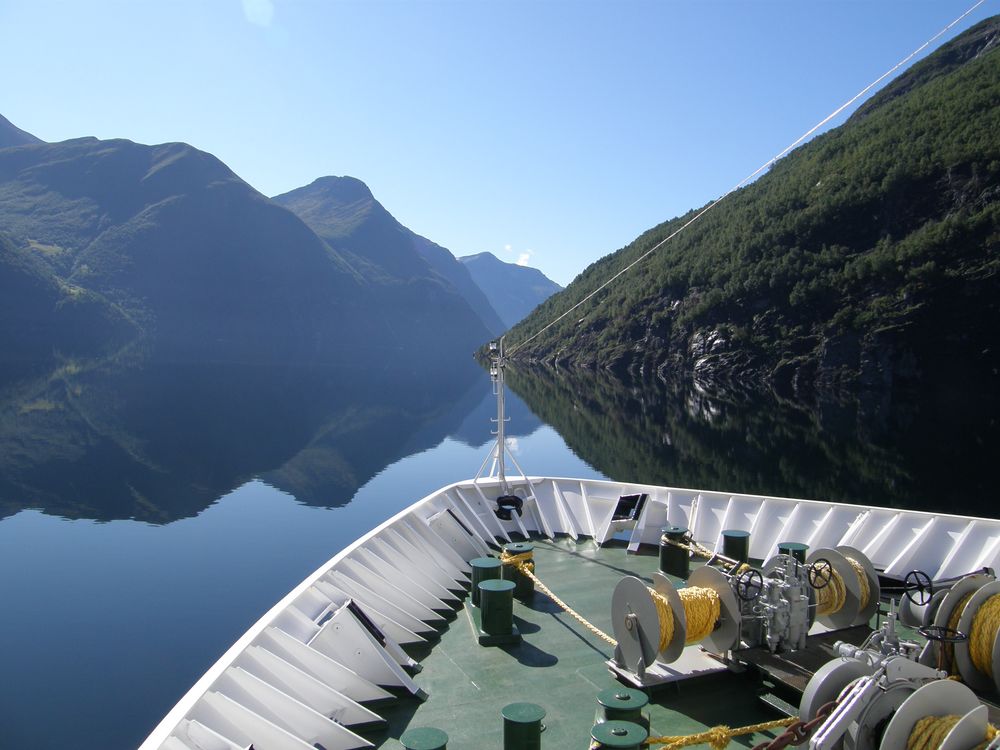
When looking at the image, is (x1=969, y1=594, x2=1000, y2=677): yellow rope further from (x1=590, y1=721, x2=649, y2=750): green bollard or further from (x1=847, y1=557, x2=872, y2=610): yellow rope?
(x1=590, y1=721, x2=649, y2=750): green bollard

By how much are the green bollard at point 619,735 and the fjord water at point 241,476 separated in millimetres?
10220

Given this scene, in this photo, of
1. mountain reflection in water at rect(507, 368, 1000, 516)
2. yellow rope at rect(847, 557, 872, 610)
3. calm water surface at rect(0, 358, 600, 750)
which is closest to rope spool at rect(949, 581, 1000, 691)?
yellow rope at rect(847, 557, 872, 610)

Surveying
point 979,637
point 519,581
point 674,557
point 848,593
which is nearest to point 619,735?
point 979,637

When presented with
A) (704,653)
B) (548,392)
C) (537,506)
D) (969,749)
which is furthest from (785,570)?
(548,392)

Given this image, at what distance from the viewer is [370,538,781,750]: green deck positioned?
7.11m

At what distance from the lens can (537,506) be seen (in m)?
14.3

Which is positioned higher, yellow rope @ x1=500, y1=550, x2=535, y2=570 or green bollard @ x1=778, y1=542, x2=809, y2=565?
yellow rope @ x1=500, y1=550, x2=535, y2=570

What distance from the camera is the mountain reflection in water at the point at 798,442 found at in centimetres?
3347

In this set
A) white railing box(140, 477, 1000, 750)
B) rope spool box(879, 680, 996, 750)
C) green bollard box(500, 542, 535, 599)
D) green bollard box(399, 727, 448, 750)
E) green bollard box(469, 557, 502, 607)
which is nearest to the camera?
Result: rope spool box(879, 680, 996, 750)

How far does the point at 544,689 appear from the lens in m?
7.95

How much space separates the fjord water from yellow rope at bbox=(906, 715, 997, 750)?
12.1 meters

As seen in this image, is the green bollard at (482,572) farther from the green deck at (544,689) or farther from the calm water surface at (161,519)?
the calm water surface at (161,519)

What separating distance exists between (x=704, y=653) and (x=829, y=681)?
2.63 meters

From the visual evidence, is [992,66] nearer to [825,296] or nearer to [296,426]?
[825,296]
